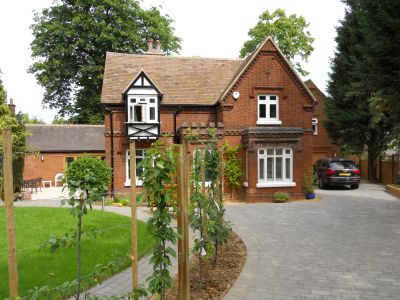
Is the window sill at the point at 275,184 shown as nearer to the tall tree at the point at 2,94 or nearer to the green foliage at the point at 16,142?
the green foliage at the point at 16,142

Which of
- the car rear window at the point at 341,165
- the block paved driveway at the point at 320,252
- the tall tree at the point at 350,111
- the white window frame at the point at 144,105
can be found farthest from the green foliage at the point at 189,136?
the tall tree at the point at 350,111

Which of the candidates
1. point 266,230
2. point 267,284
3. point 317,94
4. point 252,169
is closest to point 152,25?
point 317,94

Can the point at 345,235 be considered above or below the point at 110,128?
below

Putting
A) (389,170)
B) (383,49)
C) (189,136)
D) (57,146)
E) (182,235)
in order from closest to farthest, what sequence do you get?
(182,235) → (189,136) → (383,49) → (389,170) → (57,146)

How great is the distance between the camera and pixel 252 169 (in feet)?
57.6

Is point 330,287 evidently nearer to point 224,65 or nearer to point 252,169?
point 252,169

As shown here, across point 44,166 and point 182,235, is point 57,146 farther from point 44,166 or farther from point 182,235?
point 182,235

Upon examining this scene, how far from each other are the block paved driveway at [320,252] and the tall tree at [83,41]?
22.2m

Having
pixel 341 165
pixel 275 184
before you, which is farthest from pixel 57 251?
pixel 341 165

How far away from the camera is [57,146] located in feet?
→ 98.9

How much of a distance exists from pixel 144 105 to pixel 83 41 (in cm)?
1510

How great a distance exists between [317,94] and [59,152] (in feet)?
82.7

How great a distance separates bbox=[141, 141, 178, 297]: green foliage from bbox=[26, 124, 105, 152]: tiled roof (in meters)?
27.6

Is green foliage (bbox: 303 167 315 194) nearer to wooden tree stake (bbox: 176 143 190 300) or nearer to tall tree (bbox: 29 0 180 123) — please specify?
wooden tree stake (bbox: 176 143 190 300)
